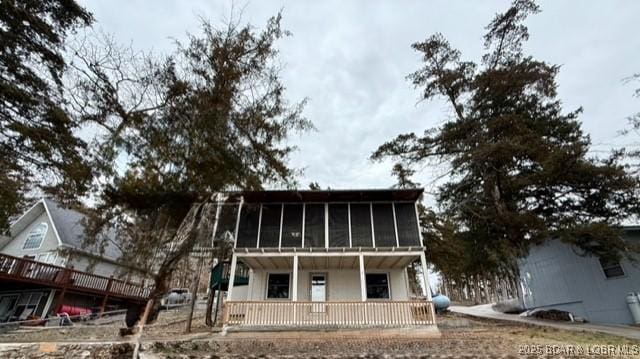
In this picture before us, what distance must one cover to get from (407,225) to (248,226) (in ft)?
21.3

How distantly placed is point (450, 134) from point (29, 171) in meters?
14.9

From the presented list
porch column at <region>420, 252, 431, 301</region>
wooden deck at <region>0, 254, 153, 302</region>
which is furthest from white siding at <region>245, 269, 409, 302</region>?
wooden deck at <region>0, 254, 153, 302</region>

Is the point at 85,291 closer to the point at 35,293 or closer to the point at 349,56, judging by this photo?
the point at 35,293

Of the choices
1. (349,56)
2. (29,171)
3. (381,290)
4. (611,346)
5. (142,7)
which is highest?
(349,56)

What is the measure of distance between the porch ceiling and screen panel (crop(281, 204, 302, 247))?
62 centimetres

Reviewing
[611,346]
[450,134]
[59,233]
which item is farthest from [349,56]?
[59,233]

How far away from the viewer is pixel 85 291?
15516mm

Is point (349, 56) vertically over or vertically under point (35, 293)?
over

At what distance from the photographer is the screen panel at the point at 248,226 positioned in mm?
11211

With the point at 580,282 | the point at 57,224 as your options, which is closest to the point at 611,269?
the point at 580,282

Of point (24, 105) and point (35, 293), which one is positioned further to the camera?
point (35, 293)

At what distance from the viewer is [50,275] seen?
1425cm

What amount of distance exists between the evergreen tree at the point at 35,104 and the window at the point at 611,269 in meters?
17.5

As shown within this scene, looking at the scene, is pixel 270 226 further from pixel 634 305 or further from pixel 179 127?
pixel 634 305
